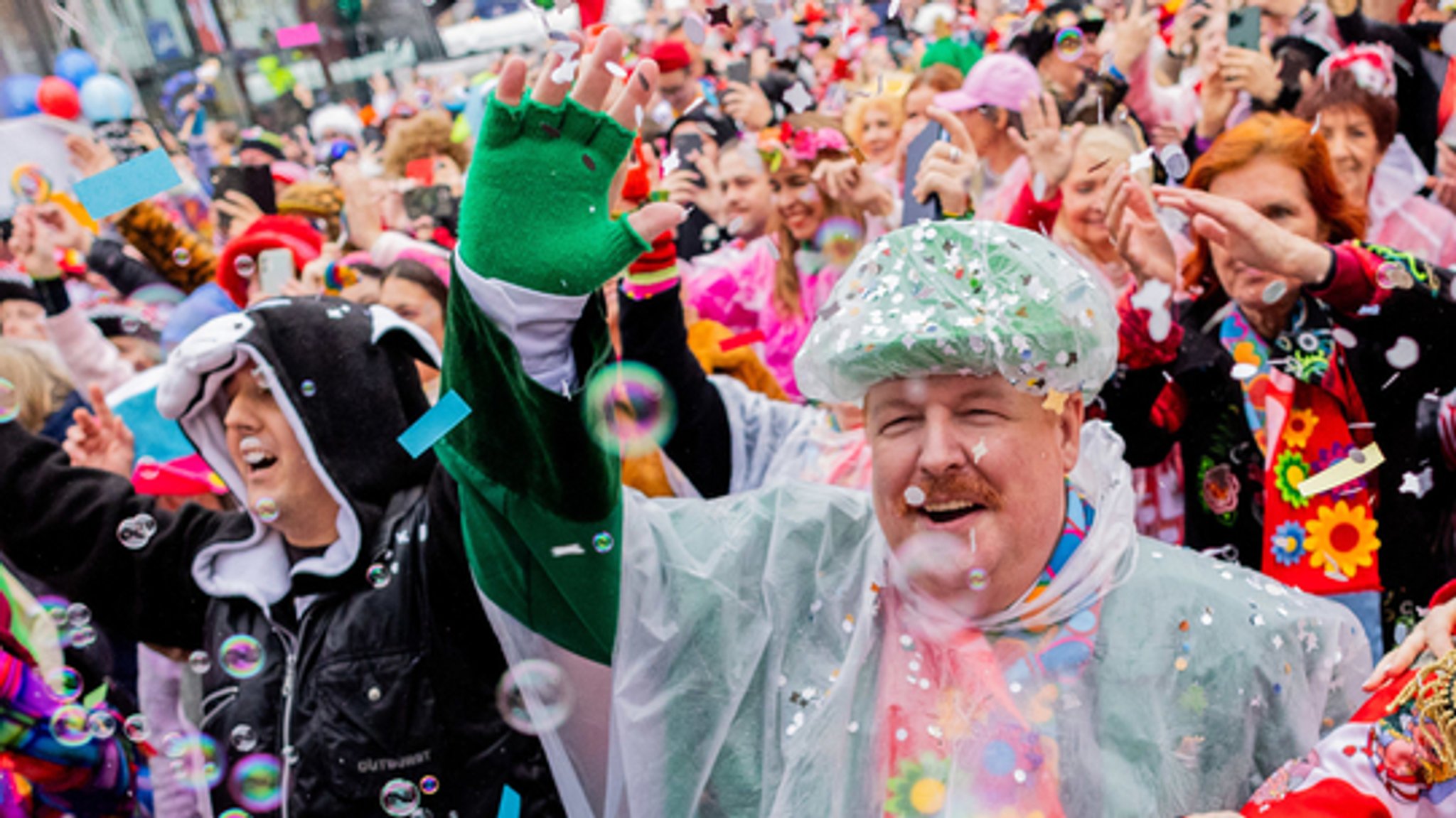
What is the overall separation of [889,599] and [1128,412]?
3.40ft

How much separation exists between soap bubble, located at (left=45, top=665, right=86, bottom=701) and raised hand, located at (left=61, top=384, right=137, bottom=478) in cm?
61

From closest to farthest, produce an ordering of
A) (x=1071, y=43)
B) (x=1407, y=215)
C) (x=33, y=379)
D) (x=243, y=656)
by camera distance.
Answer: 1. (x=243, y=656)
2. (x=33, y=379)
3. (x=1407, y=215)
4. (x=1071, y=43)

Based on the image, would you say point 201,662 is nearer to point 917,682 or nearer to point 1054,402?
point 917,682

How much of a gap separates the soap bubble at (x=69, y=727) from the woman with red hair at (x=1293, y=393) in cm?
226

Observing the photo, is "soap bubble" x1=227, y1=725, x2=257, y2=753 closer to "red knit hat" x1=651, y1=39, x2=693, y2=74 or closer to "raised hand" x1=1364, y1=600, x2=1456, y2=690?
"raised hand" x1=1364, y1=600, x2=1456, y2=690

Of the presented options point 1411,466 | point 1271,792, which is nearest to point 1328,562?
point 1411,466

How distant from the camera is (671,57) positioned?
19.0 feet

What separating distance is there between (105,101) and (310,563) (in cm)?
474

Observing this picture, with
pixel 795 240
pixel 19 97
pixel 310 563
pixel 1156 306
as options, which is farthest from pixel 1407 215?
pixel 19 97

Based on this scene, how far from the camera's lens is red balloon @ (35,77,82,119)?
223 inches

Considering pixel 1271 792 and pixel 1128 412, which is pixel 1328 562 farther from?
pixel 1271 792

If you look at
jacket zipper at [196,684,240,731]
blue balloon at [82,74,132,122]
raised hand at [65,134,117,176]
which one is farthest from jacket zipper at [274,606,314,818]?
blue balloon at [82,74,132,122]

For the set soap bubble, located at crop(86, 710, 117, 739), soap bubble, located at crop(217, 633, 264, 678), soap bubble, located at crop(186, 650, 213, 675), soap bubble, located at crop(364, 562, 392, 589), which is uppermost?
soap bubble, located at crop(364, 562, 392, 589)

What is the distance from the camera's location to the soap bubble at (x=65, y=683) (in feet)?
7.67
